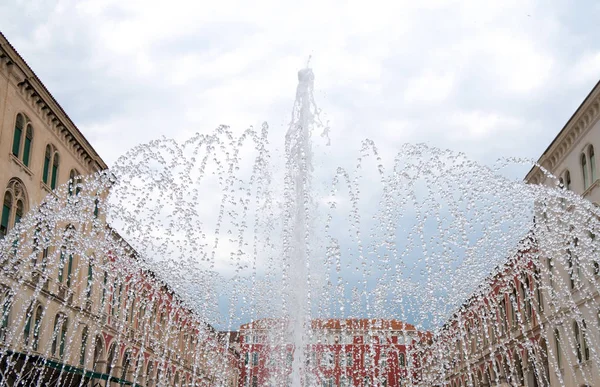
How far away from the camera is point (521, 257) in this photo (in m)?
33.9

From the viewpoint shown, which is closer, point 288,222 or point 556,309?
point 288,222

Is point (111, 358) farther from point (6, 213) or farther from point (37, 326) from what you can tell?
point (6, 213)

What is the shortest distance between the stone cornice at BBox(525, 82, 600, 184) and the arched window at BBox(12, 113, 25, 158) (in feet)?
70.0

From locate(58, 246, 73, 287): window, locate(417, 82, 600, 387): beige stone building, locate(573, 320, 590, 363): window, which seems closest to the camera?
locate(417, 82, 600, 387): beige stone building

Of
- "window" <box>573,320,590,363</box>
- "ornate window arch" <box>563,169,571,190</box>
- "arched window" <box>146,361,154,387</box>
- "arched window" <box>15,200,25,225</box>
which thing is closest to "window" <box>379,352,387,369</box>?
"window" <box>573,320,590,363</box>

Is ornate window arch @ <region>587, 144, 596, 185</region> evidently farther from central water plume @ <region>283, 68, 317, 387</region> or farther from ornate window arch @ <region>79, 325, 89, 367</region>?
ornate window arch @ <region>79, 325, 89, 367</region>

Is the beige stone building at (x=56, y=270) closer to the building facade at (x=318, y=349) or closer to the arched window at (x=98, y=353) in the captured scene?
the arched window at (x=98, y=353)

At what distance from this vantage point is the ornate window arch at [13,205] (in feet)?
81.9

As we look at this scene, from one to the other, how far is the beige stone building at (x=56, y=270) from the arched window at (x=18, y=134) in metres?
0.04

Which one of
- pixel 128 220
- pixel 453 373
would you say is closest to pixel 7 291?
pixel 128 220

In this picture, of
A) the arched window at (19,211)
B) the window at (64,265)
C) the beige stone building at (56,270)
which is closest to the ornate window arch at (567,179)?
the beige stone building at (56,270)

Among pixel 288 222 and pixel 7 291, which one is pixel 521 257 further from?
pixel 7 291

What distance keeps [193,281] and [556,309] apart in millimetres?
17250

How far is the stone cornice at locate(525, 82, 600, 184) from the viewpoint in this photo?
2766 cm
